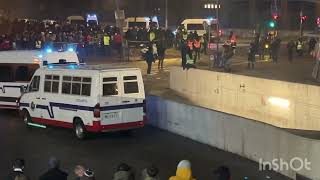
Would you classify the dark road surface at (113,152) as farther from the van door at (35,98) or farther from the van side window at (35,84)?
the van side window at (35,84)

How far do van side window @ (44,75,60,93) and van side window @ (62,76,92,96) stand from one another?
0.36 metres

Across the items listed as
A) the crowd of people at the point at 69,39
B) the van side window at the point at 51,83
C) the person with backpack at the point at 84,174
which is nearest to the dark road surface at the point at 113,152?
the van side window at the point at 51,83

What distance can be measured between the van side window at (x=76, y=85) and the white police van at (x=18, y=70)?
4.56 meters

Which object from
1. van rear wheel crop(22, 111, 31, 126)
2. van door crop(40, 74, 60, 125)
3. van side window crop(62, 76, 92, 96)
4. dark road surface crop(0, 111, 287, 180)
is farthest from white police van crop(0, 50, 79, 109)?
van side window crop(62, 76, 92, 96)

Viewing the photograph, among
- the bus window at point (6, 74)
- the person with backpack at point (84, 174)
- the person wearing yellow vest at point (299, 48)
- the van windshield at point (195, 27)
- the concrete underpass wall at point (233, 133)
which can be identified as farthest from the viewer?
the van windshield at point (195, 27)

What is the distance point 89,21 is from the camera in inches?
2462

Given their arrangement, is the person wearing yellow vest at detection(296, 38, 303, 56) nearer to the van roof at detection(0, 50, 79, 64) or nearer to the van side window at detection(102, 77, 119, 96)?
the van roof at detection(0, 50, 79, 64)

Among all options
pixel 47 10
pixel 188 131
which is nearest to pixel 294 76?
pixel 188 131

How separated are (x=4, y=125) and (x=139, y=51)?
24.2m

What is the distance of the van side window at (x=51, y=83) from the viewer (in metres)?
19.4

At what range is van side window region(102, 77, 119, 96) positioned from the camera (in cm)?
1802

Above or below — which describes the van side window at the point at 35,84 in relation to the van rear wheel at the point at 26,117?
above

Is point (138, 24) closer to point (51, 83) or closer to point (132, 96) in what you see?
point (51, 83)

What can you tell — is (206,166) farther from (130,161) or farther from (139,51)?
(139,51)
